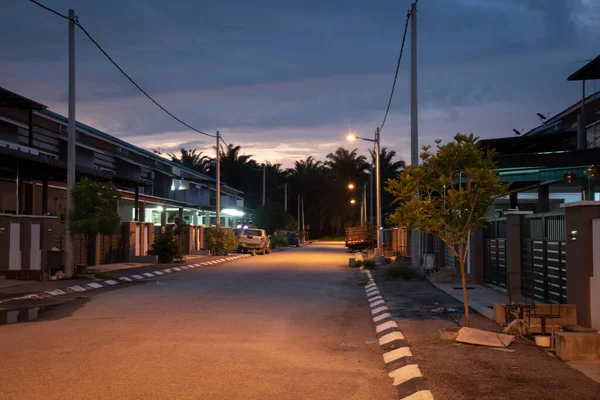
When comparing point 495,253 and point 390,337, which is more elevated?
point 495,253

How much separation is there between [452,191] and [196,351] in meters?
4.63

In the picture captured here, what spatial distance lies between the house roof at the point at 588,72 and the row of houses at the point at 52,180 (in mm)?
20361

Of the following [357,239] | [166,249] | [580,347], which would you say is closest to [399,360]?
[580,347]

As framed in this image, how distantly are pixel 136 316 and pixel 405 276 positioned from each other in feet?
39.9

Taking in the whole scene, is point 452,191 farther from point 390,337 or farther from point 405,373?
point 405,373

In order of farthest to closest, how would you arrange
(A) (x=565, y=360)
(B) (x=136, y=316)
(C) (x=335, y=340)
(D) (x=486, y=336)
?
(B) (x=136, y=316) < (C) (x=335, y=340) < (D) (x=486, y=336) < (A) (x=565, y=360)

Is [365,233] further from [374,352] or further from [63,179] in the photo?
[374,352]

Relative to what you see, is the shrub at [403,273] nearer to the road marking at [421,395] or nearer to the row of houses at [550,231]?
the row of houses at [550,231]

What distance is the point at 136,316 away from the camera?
1279 centimetres

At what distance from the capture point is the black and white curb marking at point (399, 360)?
6.90 metres

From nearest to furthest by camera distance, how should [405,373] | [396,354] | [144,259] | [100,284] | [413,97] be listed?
1. [405,373]
2. [396,354]
3. [100,284]
4. [413,97]
5. [144,259]

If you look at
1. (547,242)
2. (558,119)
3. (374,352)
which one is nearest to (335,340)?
(374,352)

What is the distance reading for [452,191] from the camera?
33.4 ft

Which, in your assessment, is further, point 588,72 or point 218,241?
point 218,241
